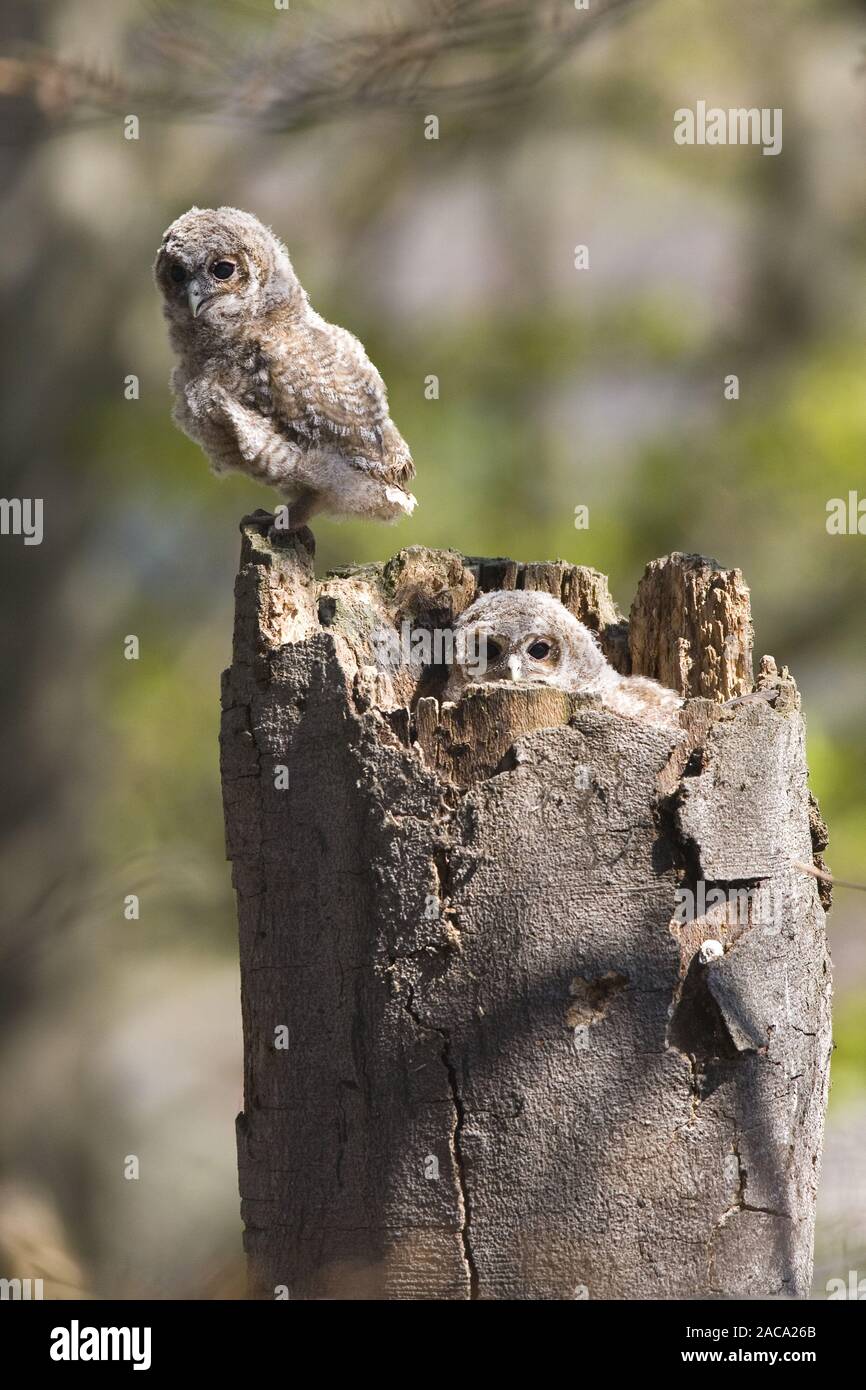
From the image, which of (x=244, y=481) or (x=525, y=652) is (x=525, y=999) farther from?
(x=244, y=481)

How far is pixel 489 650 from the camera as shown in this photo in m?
2.86

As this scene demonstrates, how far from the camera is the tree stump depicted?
88.4 inches

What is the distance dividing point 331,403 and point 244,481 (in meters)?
3.91

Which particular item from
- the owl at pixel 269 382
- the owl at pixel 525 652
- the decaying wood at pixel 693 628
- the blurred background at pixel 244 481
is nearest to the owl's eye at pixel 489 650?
the owl at pixel 525 652

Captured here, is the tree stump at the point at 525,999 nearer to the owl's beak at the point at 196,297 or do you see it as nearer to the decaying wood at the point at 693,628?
the decaying wood at the point at 693,628

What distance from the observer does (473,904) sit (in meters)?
2.26

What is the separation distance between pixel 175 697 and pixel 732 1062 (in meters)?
5.05

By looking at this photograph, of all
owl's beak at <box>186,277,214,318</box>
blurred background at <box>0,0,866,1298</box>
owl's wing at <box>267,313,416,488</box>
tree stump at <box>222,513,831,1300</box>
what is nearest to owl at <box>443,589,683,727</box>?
tree stump at <box>222,513,831,1300</box>

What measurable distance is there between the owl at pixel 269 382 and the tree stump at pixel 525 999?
85cm

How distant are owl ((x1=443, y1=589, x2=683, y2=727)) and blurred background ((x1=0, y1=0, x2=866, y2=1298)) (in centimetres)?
354

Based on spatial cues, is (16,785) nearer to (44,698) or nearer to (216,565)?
(44,698)

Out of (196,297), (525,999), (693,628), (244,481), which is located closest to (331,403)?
(196,297)

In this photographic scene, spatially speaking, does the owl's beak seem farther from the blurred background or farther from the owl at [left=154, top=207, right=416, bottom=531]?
the blurred background

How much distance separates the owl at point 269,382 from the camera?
317 cm
